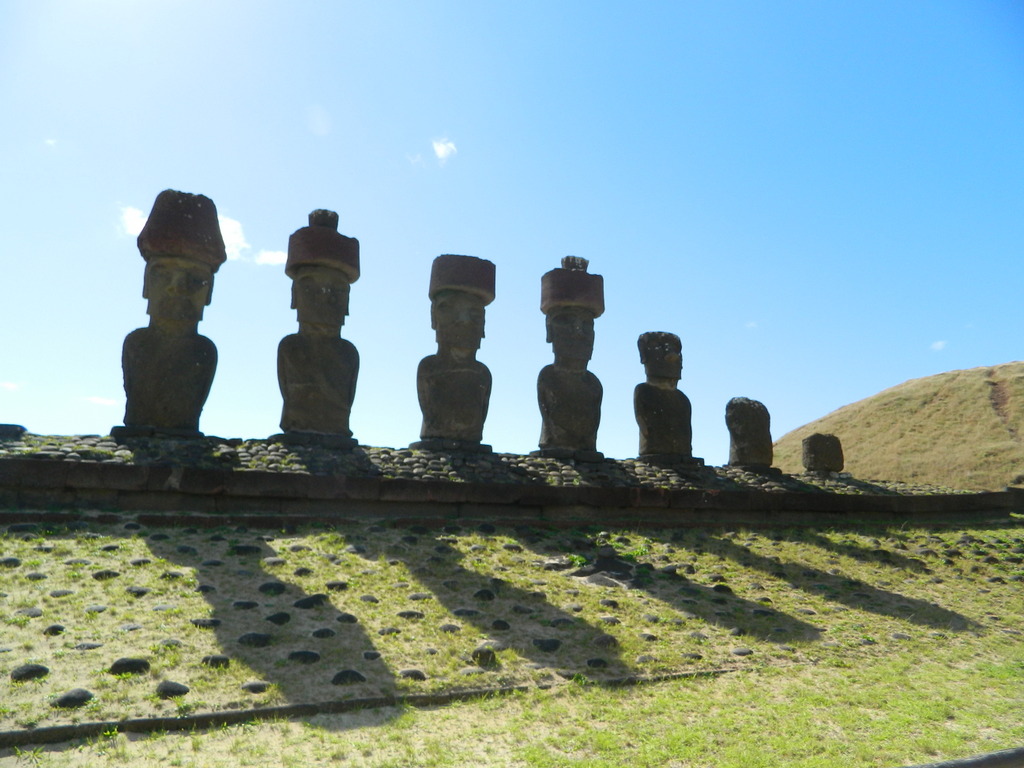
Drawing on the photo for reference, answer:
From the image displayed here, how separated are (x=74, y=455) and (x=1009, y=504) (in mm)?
13616

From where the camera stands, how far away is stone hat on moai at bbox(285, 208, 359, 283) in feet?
36.7

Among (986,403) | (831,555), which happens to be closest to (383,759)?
(831,555)

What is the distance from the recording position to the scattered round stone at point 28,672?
4500mm

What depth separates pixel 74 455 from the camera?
337 inches

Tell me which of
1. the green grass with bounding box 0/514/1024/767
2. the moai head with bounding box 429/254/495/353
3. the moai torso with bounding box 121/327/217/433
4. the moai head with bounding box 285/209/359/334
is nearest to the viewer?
the green grass with bounding box 0/514/1024/767

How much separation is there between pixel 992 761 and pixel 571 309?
967 cm

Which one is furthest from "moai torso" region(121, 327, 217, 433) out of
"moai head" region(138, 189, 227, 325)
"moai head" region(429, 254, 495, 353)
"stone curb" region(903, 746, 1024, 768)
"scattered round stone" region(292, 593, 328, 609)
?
"stone curb" region(903, 746, 1024, 768)

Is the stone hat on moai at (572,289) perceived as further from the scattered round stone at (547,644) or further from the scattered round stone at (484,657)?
the scattered round stone at (484,657)

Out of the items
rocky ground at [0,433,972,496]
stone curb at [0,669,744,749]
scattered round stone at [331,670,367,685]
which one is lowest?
stone curb at [0,669,744,749]

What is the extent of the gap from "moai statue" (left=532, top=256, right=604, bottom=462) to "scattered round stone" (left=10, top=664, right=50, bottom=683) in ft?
28.0

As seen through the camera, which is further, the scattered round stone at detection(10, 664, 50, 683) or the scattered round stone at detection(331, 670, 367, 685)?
the scattered round stone at detection(331, 670, 367, 685)

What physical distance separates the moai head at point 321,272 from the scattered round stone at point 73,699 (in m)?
7.13

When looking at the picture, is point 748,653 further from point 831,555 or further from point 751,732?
point 831,555

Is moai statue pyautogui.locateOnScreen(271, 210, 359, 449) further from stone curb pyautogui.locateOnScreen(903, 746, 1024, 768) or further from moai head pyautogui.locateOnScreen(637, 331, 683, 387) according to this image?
stone curb pyautogui.locateOnScreen(903, 746, 1024, 768)
